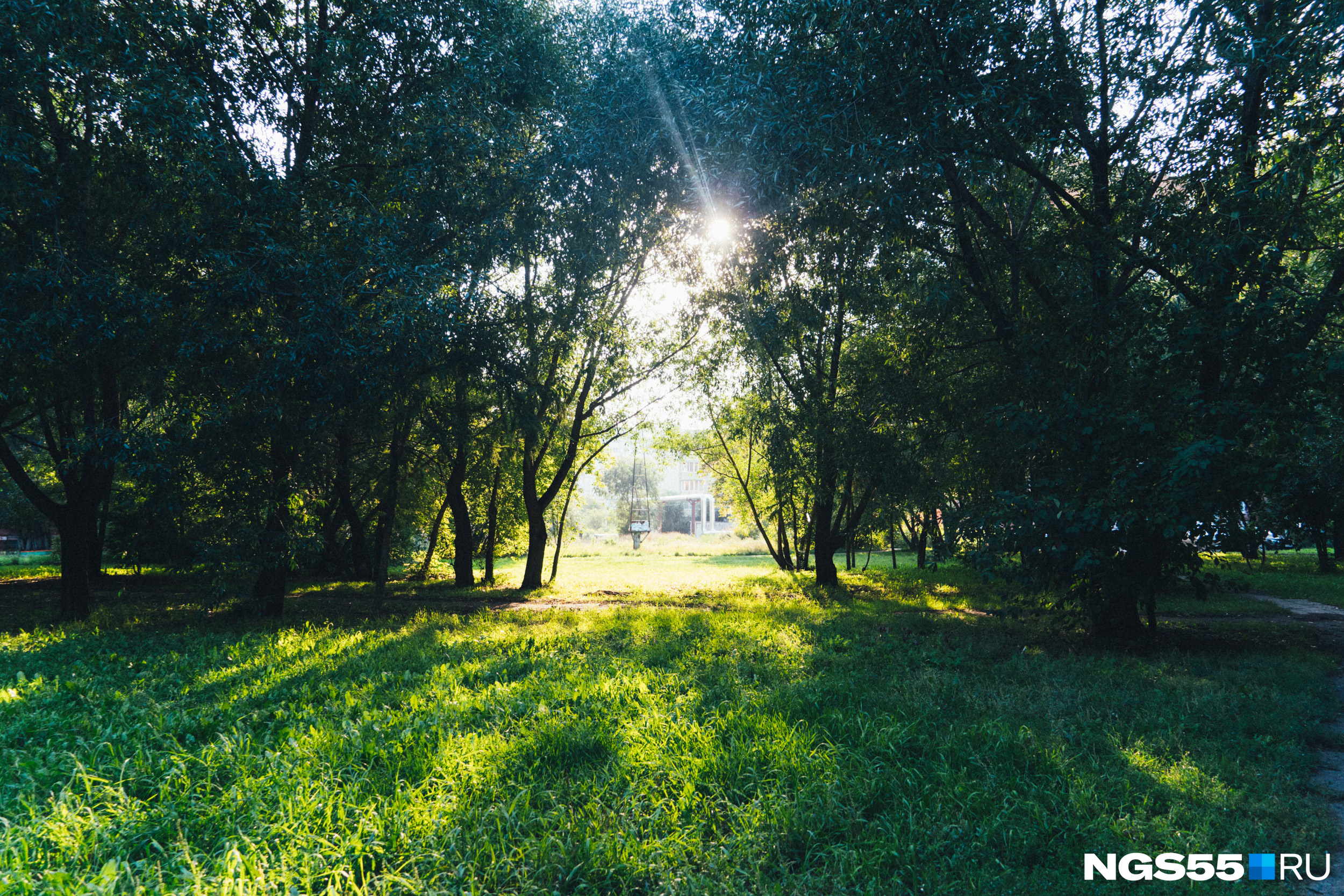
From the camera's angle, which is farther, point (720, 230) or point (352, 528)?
point (352, 528)

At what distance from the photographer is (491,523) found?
72.2ft

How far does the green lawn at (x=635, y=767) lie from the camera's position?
3.23 metres

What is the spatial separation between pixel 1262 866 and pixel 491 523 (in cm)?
2106

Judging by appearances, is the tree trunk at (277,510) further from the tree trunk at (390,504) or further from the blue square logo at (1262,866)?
the blue square logo at (1262,866)

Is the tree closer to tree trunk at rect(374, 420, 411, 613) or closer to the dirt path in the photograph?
tree trunk at rect(374, 420, 411, 613)

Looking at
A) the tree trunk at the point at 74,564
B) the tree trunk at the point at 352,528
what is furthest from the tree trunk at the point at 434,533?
the tree trunk at the point at 74,564

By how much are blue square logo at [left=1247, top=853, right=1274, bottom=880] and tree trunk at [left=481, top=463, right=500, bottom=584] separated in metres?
19.0

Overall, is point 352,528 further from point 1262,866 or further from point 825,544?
point 1262,866

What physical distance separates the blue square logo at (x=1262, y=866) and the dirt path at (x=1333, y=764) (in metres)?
0.14

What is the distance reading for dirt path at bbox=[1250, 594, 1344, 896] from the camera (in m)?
3.31

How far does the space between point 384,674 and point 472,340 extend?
625cm

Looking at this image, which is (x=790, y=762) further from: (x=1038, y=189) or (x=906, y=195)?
(x=1038, y=189)

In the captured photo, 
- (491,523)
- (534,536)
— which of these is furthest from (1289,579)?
(491,523)

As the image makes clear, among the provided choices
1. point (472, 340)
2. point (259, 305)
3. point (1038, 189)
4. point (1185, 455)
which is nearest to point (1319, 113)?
point (1038, 189)
